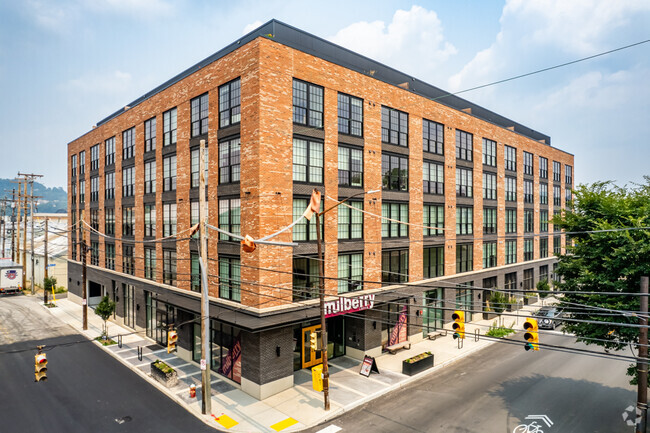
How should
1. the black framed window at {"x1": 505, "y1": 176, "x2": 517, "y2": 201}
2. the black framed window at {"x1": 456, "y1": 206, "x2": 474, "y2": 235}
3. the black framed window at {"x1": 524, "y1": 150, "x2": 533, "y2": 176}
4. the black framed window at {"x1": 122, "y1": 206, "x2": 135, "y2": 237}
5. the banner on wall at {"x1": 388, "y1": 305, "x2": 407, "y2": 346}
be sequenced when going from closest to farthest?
→ the banner on wall at {"x1": 388, "y1": 305, "x2": 407, "y2": 346} → the black framed window at {"x1": 122, "y1": 206, "x2": 135, "y2": 237} → the black framed window at {"x1": 456, "y1": 206, "x2": 474, "y2": 235} → the black framed window at {"x1": 505, "y1": 176, "x2": 517, "y2": 201} → the black framed window at {"x1": 524, "y1": 150, "x2": 533, "y2": 176}

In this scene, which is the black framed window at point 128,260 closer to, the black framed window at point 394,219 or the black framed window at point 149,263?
the black framed window at point 149,263

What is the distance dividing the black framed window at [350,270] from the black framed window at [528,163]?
93.4 ft

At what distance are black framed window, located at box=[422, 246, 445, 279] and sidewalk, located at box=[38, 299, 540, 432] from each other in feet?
17.1

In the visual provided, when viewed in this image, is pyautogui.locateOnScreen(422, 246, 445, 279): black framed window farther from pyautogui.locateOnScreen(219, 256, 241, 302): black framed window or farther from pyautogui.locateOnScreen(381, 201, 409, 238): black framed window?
pyautogui.locateOnScreen(219, 256, 241, 302): black framed window

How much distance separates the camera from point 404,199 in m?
27.8

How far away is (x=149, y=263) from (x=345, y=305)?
16.7 metres

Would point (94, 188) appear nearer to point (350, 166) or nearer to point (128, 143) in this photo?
point (128, 143)

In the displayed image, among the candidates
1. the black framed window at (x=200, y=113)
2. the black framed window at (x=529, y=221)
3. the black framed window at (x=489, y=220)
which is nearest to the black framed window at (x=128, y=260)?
the black framed window at (x=200, y=113)

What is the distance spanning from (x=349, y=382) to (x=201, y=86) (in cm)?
1994

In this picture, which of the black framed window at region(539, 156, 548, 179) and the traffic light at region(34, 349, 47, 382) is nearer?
the traffic light at region(34, 349, 47, 382)

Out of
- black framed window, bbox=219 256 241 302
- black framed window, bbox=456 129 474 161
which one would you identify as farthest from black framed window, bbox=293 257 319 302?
black framed window, bbox=456 129 474 161

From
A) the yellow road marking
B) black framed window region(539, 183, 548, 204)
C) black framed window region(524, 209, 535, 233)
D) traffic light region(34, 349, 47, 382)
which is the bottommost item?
the yellow road marking

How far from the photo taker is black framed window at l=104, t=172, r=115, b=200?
3550 cm

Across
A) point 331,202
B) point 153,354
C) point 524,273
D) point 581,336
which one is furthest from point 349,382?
point 524,273
